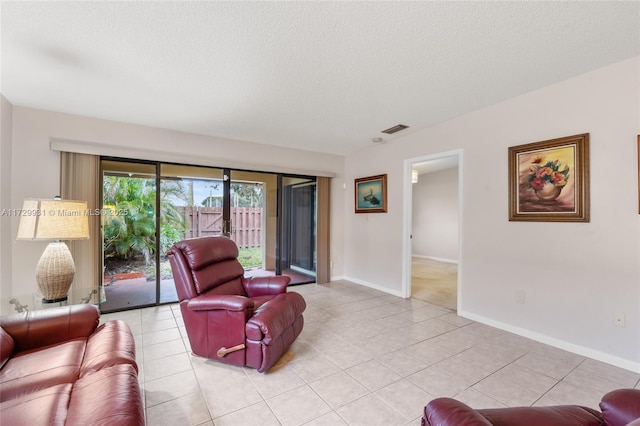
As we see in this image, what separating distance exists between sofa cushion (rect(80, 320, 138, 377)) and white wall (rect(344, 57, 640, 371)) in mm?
3337

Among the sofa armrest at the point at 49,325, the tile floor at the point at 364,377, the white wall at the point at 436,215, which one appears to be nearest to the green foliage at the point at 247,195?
the tile floor at the point at 364,377

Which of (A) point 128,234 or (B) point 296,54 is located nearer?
(B) point 296,54

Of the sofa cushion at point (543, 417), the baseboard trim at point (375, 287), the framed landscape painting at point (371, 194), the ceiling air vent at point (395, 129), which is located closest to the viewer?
the sofa cushion at point (543, 417)

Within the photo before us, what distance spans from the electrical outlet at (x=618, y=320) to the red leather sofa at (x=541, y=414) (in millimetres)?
1698

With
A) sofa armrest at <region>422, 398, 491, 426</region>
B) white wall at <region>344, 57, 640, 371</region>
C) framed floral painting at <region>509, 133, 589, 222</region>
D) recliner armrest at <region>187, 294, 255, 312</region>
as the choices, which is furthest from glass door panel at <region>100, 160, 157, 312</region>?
framed floral painting at <region>509, 133, 589, 222</region>

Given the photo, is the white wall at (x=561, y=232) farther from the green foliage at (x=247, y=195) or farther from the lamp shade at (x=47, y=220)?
the lamp shade at (x=47, y=220)

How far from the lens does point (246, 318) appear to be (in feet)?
6.88

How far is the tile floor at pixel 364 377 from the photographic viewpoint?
1.70m

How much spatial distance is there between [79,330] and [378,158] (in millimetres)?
4164

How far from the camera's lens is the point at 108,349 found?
146cm

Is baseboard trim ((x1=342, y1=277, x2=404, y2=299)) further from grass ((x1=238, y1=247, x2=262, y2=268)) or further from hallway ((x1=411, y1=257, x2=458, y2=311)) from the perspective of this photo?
grass ((x1=238, y1=247, x2=262, y2=268))

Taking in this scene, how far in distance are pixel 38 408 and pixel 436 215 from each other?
318 inches

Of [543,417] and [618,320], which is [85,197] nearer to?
[543,417]

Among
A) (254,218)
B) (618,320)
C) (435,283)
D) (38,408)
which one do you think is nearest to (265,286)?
(38,408)
